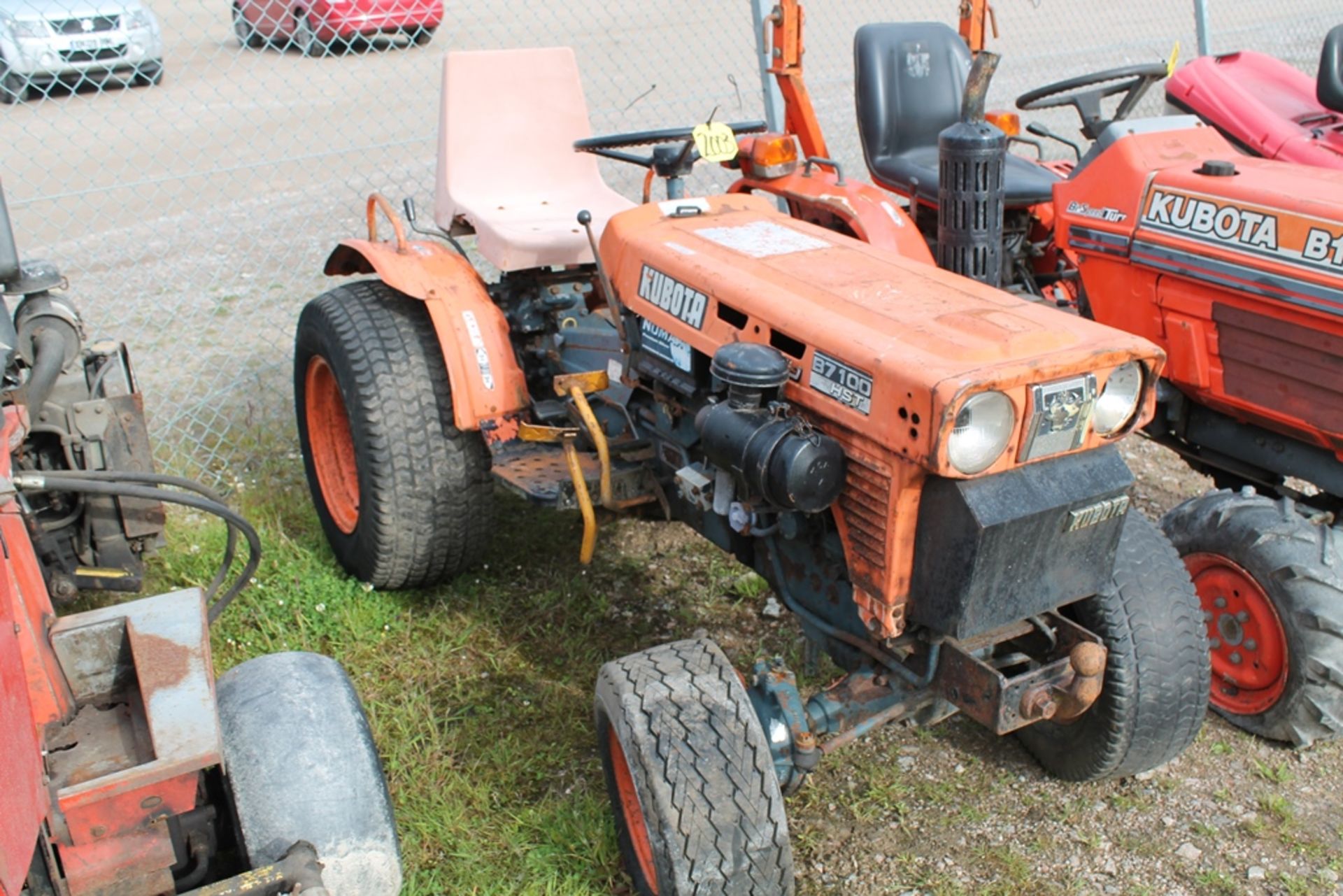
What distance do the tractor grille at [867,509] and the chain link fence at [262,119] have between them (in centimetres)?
182

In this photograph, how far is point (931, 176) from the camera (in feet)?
14.0

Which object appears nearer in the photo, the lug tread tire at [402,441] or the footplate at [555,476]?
the footplate at [555,476]

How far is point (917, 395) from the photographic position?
1927mm

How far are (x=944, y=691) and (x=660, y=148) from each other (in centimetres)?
148

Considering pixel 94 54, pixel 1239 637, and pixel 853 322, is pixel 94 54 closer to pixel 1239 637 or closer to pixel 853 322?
pixel 853 322

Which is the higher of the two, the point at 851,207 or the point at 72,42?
the point at 72,42

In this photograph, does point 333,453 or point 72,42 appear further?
point 72,42

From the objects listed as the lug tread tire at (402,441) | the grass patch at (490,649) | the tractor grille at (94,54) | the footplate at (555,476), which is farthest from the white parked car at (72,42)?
the footplate at (555,476)

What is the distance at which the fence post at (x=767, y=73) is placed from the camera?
14.8ft

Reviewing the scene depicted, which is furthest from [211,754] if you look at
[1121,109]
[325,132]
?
[325,132]

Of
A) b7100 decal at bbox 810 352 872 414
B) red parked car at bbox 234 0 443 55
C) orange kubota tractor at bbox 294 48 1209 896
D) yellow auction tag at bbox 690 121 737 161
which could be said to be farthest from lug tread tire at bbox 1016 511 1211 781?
red parked car at bbox 234 0 443 55

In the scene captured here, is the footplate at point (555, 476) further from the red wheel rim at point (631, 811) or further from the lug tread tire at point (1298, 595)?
the lug tread tire at point (1298, 595)

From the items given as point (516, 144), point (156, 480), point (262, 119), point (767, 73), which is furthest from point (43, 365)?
point (262, 119)

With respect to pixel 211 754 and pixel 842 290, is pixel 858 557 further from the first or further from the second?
pixel 211 754
